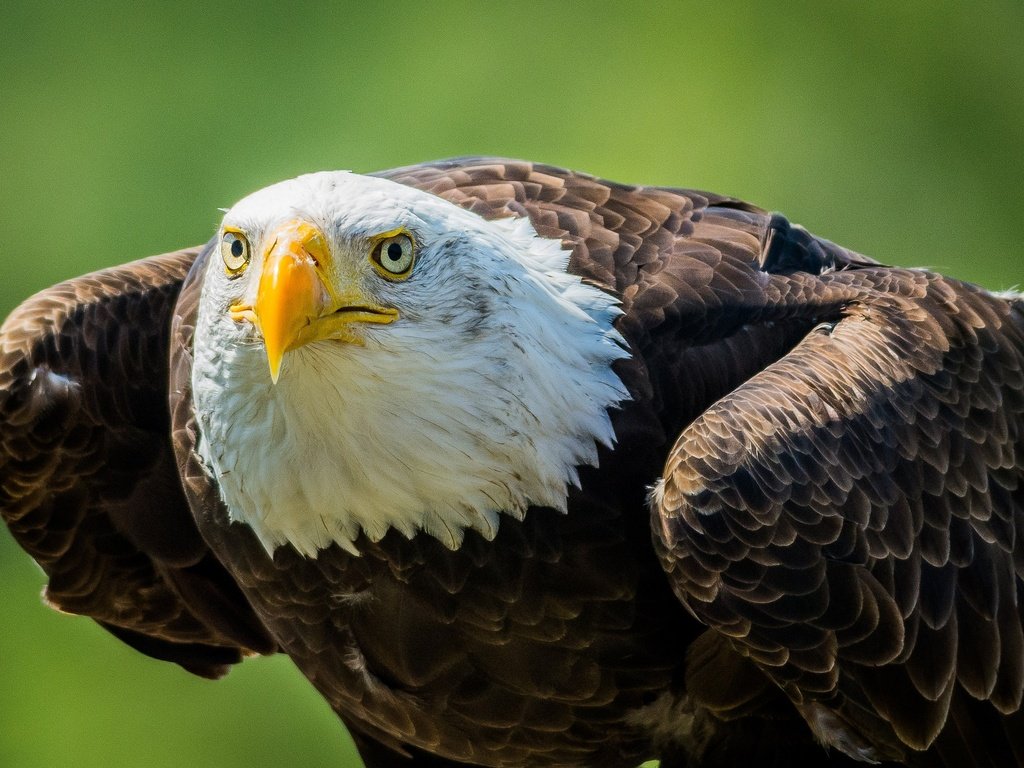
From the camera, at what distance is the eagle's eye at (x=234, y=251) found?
108 inches

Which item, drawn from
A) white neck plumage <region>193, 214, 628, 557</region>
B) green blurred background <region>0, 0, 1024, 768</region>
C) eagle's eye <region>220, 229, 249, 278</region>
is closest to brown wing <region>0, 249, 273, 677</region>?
white neck plumage <region>193, 214, 628, 557</region>

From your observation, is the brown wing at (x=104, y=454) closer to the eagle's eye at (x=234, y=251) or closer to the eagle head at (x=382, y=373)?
the eagle head at (x=382, y=373)

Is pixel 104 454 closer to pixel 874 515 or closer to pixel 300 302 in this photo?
pixel 300 302

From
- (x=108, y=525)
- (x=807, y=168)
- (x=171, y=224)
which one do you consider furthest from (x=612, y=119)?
Result: (x=108, y=525)

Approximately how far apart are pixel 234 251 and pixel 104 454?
127 cm

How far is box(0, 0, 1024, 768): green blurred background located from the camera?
24.0 feet

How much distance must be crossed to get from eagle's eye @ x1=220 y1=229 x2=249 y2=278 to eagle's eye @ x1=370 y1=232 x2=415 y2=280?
0.24 m

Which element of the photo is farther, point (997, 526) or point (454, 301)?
point (997, 526)

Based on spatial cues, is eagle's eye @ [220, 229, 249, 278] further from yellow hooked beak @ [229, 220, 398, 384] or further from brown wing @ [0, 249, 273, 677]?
brown wing @ [0, 249, 273, 677]

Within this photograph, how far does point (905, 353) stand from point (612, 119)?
14.4ft

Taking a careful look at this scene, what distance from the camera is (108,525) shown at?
155 inches

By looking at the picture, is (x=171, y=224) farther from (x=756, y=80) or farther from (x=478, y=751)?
(x=478, y=751)

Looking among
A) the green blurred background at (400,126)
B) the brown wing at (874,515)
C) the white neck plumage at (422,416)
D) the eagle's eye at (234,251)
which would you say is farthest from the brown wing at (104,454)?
the green blurred background at (400,126)

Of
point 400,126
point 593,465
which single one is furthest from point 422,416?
point 400,126
